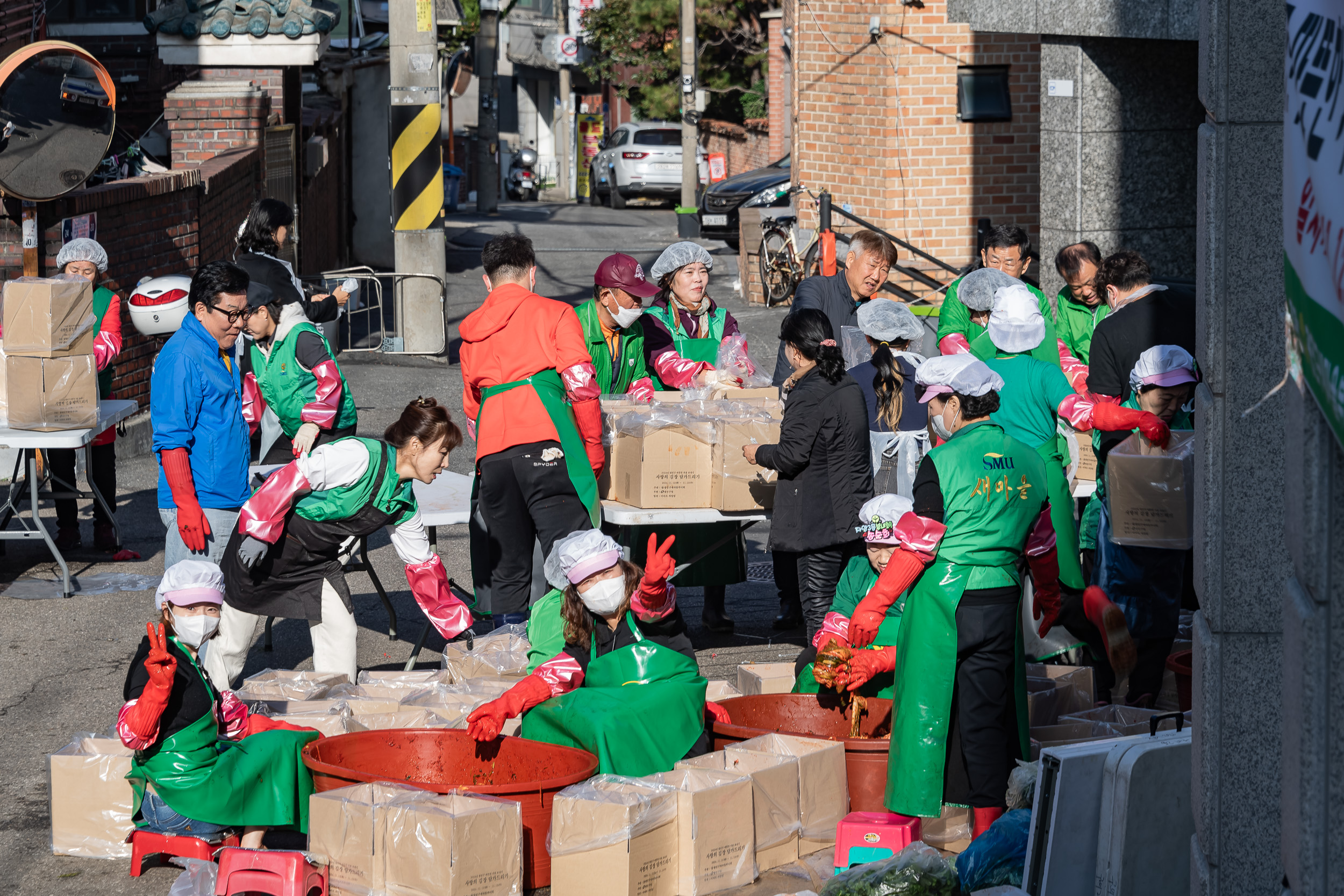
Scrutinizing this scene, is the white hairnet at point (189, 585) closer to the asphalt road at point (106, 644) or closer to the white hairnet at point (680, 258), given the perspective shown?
the asphalt road at point (106, 644)

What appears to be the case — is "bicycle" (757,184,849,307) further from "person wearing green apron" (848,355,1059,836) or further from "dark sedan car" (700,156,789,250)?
"person wearing green apron" (848,355,1059,836)


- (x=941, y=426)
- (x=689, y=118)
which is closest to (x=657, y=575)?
(x=941, y=426)

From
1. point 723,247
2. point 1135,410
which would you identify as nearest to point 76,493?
point 1135,410

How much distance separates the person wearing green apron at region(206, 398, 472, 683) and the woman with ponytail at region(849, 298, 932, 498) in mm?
1992

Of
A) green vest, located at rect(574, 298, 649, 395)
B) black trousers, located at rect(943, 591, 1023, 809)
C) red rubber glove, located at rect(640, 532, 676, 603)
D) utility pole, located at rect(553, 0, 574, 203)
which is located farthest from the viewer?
utility pole, located at rect(553, 0, 574, 203)

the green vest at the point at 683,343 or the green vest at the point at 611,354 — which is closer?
the green vest at the point at 611,354

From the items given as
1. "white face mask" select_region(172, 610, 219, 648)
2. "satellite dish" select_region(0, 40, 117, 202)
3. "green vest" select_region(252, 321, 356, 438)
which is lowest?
"white face mask" select_region(172, 610, 219, 648)

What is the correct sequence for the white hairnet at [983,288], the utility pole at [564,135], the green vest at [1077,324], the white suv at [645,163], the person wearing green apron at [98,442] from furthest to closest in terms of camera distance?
1. the utility pole at [564,135]
2. the white suv at [645,163]
3. the person wearing green apron at [98,442]
4. the green vest at [1077,324]
5. the white hairnet at [983,288]

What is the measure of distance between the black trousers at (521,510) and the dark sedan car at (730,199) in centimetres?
1854

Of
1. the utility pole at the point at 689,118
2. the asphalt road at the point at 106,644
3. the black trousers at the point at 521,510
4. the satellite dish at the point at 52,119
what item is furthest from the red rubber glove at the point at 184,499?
the utility pole at the point at 689,118

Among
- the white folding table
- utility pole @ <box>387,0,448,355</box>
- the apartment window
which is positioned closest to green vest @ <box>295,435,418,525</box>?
the white folding table

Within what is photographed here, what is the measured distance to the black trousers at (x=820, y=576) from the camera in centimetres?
669

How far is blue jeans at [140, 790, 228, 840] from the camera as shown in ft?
16.4

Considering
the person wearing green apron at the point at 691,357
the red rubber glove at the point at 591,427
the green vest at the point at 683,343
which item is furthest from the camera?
the green vest at the point at 683,343
